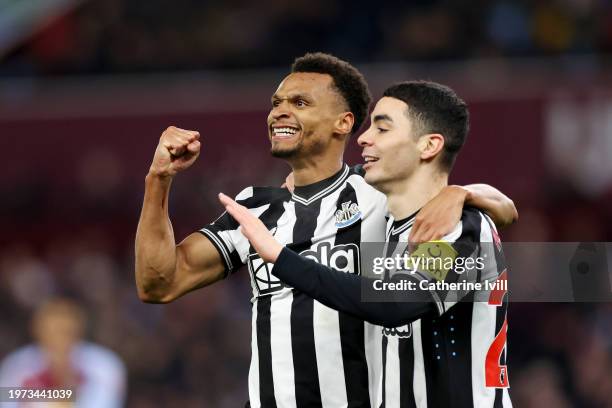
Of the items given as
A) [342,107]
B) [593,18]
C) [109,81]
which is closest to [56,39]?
[109,81]

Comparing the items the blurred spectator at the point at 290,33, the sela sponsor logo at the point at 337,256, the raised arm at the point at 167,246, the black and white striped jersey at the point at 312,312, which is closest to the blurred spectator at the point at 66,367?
the raised arm at the point at 167,246

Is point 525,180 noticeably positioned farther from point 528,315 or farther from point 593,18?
point 593,18

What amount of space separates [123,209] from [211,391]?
6.77 ft

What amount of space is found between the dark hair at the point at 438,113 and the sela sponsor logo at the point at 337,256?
52 centimetres

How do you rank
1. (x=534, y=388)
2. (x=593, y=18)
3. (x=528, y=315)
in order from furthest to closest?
(x=593, y=18) → (x=528, y=315) → (x=534, y=388)

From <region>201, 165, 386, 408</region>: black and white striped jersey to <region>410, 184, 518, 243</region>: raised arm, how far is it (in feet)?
1.38

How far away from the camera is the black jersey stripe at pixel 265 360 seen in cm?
471

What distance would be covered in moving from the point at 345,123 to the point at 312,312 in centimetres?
86

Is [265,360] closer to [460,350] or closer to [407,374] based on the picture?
[407,374]

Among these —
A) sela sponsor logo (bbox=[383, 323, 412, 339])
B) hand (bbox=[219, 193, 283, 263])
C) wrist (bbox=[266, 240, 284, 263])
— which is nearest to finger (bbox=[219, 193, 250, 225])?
hand (bbox=[219, 193, 283, 263])

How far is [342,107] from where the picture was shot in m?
5.07

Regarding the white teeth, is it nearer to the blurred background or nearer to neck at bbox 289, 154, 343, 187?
neck at bbox 289, 154, 343, 187

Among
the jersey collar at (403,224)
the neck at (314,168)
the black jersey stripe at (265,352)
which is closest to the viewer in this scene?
the jersey collar at (403,224)

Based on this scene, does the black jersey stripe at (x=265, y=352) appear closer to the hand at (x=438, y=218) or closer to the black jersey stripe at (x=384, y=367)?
the black jersey stripe at (x=384, y=367)
